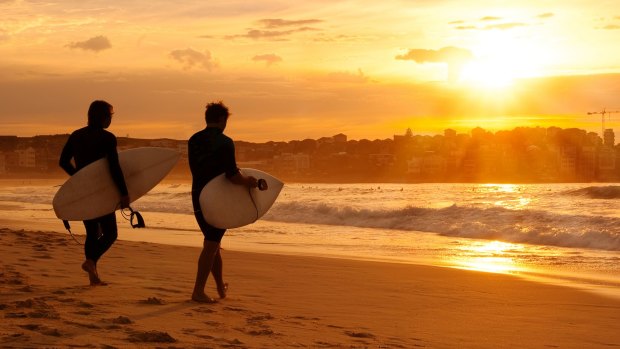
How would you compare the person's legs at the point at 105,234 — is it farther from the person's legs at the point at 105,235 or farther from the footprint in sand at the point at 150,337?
the footprint in sand at the point at 150,337

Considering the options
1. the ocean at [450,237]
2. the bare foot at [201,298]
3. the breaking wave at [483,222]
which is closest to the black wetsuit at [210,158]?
the bare foot at [201,298]

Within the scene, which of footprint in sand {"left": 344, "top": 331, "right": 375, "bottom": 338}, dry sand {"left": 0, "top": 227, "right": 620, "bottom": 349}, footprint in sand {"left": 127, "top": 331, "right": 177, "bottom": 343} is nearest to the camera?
footprint in sand {"left": 127, "top": 331, "right": 177, "bottom": 343}

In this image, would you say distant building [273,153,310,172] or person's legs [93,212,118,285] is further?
distant building [273,153,310,172]

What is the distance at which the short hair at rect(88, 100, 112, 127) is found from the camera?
263 inches

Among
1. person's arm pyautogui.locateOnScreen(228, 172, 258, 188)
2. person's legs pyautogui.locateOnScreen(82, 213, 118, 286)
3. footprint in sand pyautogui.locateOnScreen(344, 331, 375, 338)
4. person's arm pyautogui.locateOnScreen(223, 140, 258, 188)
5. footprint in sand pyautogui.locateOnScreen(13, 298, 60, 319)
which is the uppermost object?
person's arm pyautogui.locateOnScreen(223, 140, 258, 188)

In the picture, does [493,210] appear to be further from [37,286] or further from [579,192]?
[37,286]

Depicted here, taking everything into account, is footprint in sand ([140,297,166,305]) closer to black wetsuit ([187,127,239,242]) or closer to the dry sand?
the dry sand

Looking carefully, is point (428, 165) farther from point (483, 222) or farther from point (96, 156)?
point (96, 156)

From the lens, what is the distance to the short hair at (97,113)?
21.9ft

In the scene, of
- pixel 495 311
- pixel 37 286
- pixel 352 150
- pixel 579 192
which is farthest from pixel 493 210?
pixel 352 150

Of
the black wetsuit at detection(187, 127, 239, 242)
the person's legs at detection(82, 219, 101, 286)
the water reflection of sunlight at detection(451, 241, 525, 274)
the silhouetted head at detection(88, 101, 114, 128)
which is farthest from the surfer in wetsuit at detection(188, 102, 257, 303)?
the water reflection of sunlight at detection(451, 241, 525, 274)

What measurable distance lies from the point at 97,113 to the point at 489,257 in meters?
8.05

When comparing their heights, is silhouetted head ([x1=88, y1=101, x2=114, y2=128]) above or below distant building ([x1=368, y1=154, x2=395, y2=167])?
below

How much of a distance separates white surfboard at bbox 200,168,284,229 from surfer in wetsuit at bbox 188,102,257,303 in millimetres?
64
